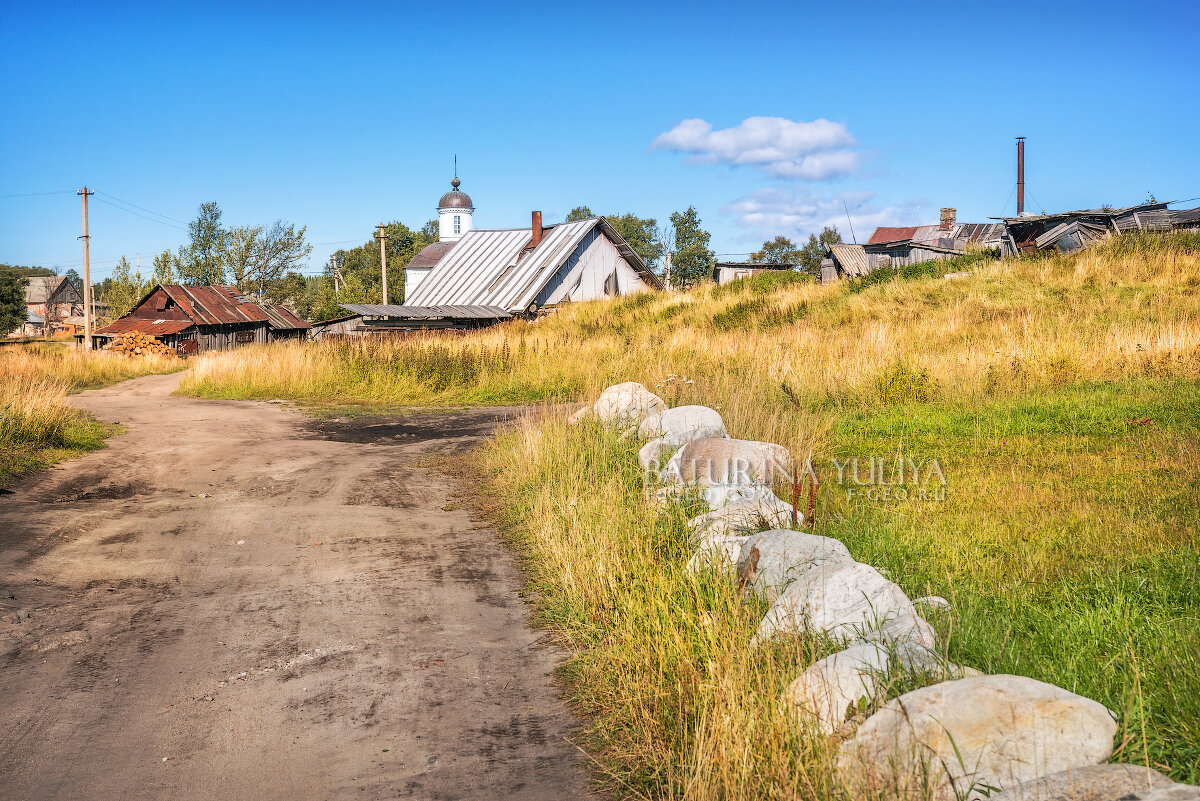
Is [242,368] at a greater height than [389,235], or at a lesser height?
lesser

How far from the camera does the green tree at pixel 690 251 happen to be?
86.4 m

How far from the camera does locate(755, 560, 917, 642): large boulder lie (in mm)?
4234

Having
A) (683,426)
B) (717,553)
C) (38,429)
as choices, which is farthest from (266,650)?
(38,429)

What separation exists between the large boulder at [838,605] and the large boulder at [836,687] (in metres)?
0.43

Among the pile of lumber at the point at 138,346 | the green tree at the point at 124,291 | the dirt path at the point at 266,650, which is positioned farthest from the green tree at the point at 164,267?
the dirt path at the point at 266,650

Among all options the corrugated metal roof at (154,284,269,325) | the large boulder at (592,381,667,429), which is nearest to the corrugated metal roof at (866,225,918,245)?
the corrugated metal roof at (154,284,269,325)

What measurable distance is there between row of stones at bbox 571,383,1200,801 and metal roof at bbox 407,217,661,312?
1173 inches

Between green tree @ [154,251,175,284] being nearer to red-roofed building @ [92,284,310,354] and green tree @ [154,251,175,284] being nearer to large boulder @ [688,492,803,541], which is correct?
red-roofed building @ [92,284,310,354]

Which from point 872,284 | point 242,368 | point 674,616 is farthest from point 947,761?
point 872,284

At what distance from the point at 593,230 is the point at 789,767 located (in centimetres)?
3612

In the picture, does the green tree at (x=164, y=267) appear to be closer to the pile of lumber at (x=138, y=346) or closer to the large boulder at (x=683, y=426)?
the pile of lumber at (x=138, y=346)

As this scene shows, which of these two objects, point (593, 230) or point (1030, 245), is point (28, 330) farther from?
point (1030, 245)

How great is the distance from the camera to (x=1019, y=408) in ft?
35.1

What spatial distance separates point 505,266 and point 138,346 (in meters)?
15.6
